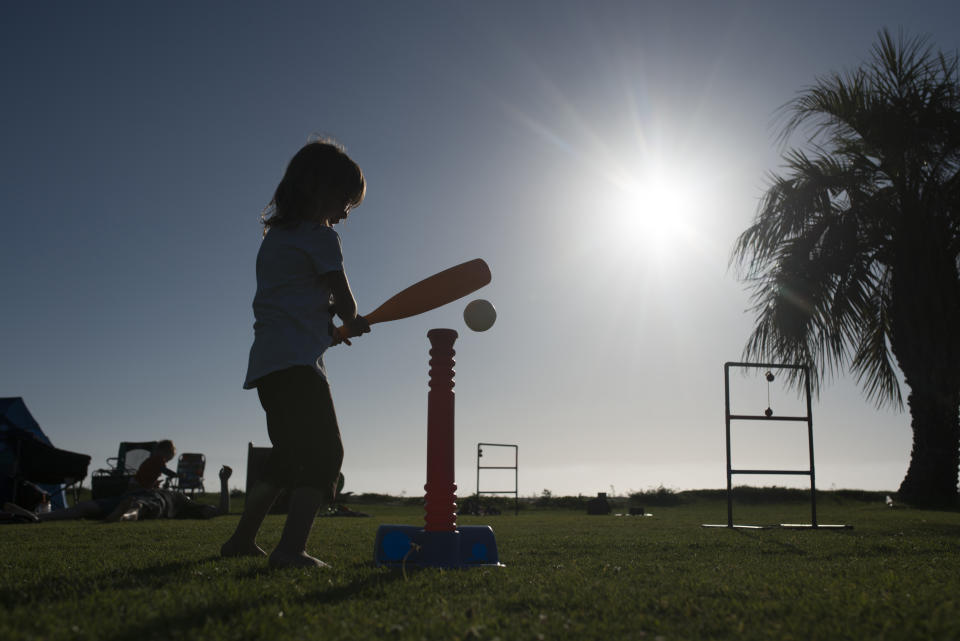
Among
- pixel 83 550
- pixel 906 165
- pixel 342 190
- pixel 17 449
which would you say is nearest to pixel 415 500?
pixel 17 449

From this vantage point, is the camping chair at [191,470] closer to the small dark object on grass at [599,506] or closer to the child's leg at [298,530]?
the small dark object on grass at [599,506]

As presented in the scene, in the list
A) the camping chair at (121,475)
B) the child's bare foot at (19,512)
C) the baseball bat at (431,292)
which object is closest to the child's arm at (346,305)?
the baseball bat at (431,292)

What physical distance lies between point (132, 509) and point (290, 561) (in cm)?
722

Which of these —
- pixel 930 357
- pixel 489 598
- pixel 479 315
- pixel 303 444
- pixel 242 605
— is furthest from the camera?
pixel 930 357

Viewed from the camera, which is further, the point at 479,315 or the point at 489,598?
the point at 479,315

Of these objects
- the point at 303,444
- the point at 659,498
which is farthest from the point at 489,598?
the point at 659,498

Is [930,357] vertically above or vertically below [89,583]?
above

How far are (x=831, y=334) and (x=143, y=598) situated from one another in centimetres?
1246

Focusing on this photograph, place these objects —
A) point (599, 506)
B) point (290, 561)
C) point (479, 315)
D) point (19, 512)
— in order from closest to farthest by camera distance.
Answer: point (290, 561), point (479, 315), point (19, 512), point (599, 506)

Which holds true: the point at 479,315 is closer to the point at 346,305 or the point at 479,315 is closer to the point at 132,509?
the point at 346,305

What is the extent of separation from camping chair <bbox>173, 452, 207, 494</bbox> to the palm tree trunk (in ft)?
50.4

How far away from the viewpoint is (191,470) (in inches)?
678

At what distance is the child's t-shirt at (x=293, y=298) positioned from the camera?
3.01 metres

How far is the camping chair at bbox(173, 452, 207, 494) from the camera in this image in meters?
17.2
